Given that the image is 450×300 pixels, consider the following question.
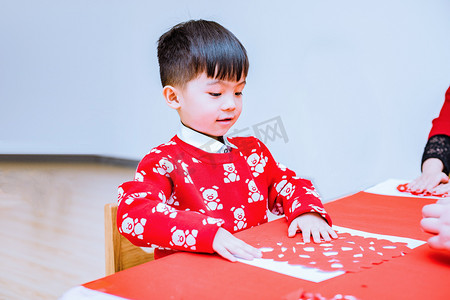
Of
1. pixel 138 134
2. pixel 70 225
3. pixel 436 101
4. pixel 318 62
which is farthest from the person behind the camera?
pixel 138 134

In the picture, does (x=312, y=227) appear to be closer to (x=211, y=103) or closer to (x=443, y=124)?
(x=211, y=103)

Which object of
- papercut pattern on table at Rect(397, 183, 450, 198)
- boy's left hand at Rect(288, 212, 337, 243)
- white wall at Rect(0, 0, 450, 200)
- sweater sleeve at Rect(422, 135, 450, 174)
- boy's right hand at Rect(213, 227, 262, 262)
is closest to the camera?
boy's right hand at Rect(213, 227, 262, 262)

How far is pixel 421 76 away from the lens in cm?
242

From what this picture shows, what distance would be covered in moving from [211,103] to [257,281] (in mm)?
406

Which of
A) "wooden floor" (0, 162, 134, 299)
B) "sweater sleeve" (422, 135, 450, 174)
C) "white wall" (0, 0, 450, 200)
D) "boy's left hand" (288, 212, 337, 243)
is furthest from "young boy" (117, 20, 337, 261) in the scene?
"white wall" (0, 0, 450, 200)

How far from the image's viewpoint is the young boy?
77 centimetres

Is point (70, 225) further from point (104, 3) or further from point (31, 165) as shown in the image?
point (104, 3)

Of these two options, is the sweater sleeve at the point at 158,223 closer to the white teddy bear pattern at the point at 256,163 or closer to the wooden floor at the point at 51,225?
the white teddy bear pattern at the point at 256,163

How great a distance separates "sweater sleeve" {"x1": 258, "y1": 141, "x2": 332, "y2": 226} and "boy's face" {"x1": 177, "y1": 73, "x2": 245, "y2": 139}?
0.17 meters

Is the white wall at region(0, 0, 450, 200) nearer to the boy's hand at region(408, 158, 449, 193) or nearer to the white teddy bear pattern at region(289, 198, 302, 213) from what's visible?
the boy's hand at region(408, 158, 449, 193)

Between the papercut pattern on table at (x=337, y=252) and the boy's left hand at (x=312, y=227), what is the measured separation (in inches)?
0.5

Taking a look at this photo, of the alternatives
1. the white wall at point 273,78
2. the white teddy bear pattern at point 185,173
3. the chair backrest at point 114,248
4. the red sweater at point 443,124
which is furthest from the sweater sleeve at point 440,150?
the white wall at point 273,78

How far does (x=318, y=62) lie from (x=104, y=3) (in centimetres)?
263

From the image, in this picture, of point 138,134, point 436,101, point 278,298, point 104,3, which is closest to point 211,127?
point 278,298
